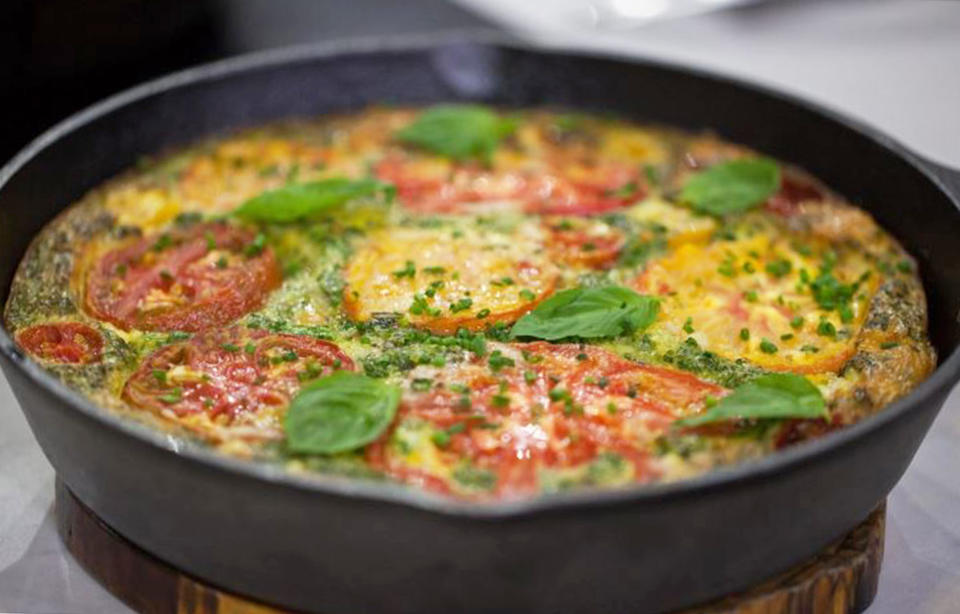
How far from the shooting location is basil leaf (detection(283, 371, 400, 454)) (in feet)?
8.47

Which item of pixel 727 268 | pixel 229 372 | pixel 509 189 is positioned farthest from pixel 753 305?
pixel 229 372

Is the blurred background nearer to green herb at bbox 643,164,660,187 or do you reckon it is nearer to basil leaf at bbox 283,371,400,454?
green herb at bbox 643,164,660,187

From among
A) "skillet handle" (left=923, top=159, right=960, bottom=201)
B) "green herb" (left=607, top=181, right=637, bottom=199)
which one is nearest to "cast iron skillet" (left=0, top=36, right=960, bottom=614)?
"skillet handle" (left=923, top=159, right=960, bottom=201)

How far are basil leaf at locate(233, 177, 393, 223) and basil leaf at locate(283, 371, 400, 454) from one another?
3.44ft

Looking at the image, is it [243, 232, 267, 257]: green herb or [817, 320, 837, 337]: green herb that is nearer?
[817, 320, 837, 337]: green herb

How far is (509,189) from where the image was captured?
13.1ft

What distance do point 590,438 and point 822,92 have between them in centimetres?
355

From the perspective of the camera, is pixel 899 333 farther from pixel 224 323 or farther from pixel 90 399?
pixel 90 399

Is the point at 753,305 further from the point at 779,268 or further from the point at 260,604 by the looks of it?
the point at 260,604

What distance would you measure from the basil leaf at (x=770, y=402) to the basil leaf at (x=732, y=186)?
1.08 meters

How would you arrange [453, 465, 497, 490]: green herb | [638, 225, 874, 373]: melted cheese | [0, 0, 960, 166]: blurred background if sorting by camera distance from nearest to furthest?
[453, 465, 497, 490]: green herb
[638, 225, 874, 373]: melted cheese
[0, 0, 960, 166]: blurred background

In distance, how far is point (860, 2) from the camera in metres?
6.51

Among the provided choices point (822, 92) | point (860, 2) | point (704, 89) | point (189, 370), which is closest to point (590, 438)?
point (189, 370)

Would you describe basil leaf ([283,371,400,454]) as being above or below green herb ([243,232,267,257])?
below
